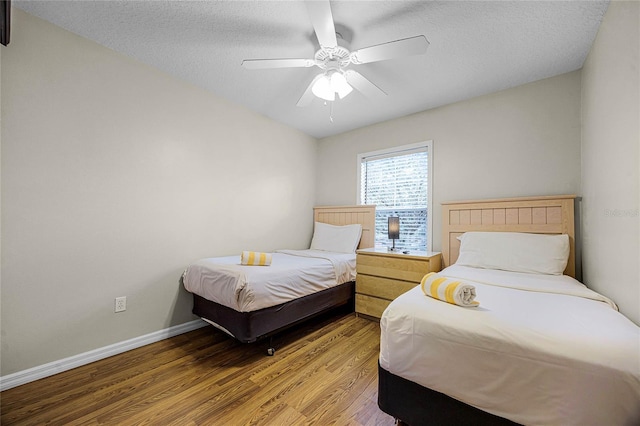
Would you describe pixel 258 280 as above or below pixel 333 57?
below

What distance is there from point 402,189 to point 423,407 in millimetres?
2573

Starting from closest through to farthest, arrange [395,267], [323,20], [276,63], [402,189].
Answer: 1. [323,20]
2. [276,63]
3. [395,267]
4. [402,189]

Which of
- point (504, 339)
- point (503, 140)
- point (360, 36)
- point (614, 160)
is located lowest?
point (504, 339)

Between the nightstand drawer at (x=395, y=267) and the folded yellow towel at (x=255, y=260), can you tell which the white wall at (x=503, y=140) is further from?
the folded yellow towel at (x=255, y=260)

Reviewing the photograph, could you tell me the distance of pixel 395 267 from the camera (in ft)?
8.66

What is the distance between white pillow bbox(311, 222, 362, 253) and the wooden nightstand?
0.53 meters

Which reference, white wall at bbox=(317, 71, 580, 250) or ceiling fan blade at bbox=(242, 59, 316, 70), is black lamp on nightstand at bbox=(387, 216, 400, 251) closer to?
white wall at bbox=(317, 71, 580, 250)

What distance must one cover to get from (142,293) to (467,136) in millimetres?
3620

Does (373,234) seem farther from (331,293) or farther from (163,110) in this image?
(163,110)

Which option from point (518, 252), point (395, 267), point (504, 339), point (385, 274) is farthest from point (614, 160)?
point (385, 274)

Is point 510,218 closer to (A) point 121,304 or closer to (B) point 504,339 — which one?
(B) point 504,339

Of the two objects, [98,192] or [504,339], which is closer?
[504,339]

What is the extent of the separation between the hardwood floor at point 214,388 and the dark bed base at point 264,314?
20cm

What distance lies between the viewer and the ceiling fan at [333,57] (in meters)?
1.51
